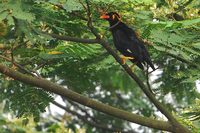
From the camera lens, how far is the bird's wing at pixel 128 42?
404 cm

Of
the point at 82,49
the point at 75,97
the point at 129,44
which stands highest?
the point at 129,44

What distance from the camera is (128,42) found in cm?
412

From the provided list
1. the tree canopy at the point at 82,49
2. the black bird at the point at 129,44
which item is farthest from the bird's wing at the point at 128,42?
the tree canopy at the point at 82,49

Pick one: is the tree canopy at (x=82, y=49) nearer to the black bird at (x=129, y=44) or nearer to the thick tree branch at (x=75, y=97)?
the thick tree branch at (x=75, y=97)

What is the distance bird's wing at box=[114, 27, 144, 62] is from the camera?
4.04 m

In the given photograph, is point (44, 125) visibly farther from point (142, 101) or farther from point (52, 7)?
point (52, 7)

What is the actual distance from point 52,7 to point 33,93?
4.36 ft

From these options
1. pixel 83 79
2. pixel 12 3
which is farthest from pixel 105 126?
pixel 12 3

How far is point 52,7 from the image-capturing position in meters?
4.10

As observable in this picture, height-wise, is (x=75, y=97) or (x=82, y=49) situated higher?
(x=82, y=49)

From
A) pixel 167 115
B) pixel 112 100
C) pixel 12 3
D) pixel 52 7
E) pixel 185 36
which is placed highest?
pixel 112 100


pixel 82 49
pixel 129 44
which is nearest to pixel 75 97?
pixel 82 49

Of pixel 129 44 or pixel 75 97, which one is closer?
pixel 75 97

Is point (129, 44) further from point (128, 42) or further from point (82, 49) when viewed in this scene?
point (82, 49)
